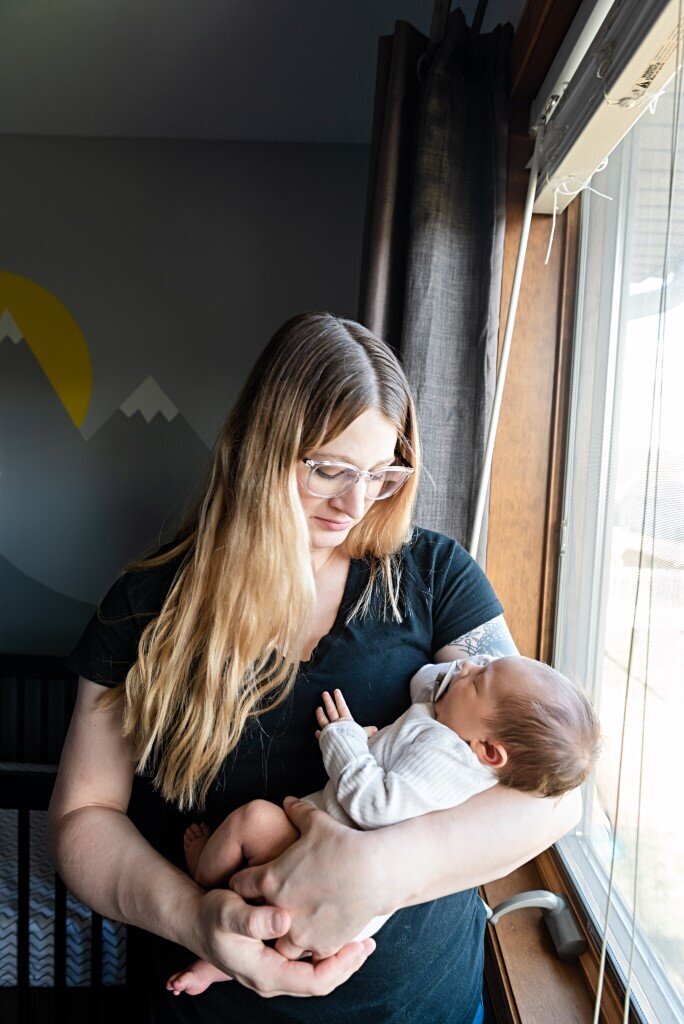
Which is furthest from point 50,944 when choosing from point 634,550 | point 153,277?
point 153,277

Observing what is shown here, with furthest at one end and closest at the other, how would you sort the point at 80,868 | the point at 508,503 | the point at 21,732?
the point at 21,732
the point at 508,503
the point at 80,868

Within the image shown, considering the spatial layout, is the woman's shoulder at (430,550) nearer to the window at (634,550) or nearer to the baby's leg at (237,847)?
the window at (634,550)

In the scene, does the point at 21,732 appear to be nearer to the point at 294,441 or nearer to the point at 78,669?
the point at 78,669

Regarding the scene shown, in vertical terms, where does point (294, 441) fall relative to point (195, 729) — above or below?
above

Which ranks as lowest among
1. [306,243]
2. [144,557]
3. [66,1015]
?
[66,1015]

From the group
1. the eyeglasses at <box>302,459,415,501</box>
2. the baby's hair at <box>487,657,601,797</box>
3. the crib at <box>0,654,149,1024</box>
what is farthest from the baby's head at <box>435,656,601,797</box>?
the crib at <box>0,654,149,1024</box>

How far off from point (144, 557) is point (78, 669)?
0.67ft

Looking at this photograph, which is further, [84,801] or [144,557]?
[144,557]

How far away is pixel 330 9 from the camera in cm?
212

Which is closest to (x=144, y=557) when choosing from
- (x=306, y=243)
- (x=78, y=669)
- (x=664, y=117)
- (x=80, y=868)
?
(x=78, y=669)

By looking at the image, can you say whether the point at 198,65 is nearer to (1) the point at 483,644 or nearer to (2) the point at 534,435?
(2) the point at 534,435

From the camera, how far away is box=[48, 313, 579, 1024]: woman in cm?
93

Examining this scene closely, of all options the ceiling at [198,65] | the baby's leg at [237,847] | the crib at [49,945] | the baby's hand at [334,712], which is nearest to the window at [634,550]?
the baby's hand at [334,712]

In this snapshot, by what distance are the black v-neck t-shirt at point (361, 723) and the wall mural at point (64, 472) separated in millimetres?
2149
